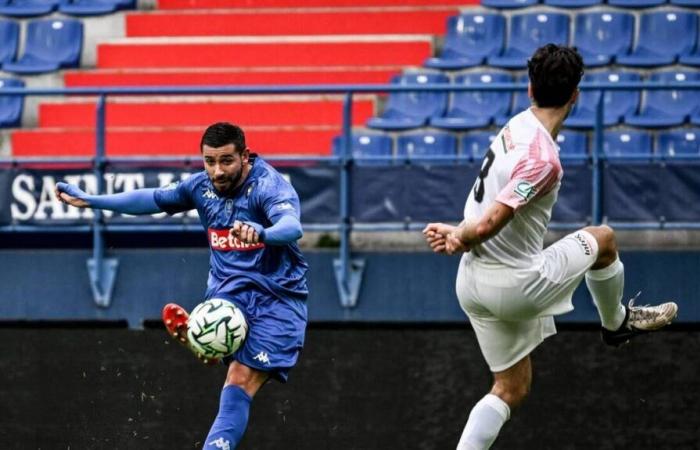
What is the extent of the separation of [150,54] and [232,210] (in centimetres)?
797

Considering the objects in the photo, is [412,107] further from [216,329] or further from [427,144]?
[216,329]

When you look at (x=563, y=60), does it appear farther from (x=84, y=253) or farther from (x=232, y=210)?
(x=84, y=253)

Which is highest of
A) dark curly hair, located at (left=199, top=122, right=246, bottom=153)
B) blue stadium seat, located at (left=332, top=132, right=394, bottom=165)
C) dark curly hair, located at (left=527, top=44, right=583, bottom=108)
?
dark curly hair, located at (left=527, top=44, right=583, bottom=108)

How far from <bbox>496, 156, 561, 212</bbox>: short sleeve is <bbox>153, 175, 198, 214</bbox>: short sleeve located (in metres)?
1.70

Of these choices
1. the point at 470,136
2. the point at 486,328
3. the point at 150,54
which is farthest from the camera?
the point at 150,54

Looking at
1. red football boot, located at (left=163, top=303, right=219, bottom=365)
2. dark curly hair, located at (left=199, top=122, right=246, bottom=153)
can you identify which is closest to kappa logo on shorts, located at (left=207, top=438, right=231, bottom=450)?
red football boot, located at (left=163, top=303, right=219, bottom=365)

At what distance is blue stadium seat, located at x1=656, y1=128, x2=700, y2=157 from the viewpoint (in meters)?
10.5

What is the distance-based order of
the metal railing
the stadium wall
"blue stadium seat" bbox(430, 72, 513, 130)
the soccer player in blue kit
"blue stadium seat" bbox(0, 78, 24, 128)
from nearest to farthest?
the soccer player in blue kit, the metal railing, the stadium wall, "blue stadium seat" bbox(430, 72, 513, 130), "blue stadium seat" bbox(0, 78, 24, 128)

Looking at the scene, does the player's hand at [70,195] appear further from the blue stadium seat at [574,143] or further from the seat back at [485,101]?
the seat back at [485,101]

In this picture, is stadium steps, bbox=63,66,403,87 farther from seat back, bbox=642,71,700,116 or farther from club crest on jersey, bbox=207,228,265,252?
club crest on jersey, bbox=207,228,265,252

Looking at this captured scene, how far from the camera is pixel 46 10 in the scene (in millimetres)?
15164

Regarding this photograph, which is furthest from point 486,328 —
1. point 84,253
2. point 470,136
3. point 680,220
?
point 470,136

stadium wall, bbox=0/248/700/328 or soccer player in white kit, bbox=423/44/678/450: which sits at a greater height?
soccer player in white kit, bbox=423/44/678/450

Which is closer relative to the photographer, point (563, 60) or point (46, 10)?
point (563, 60)
